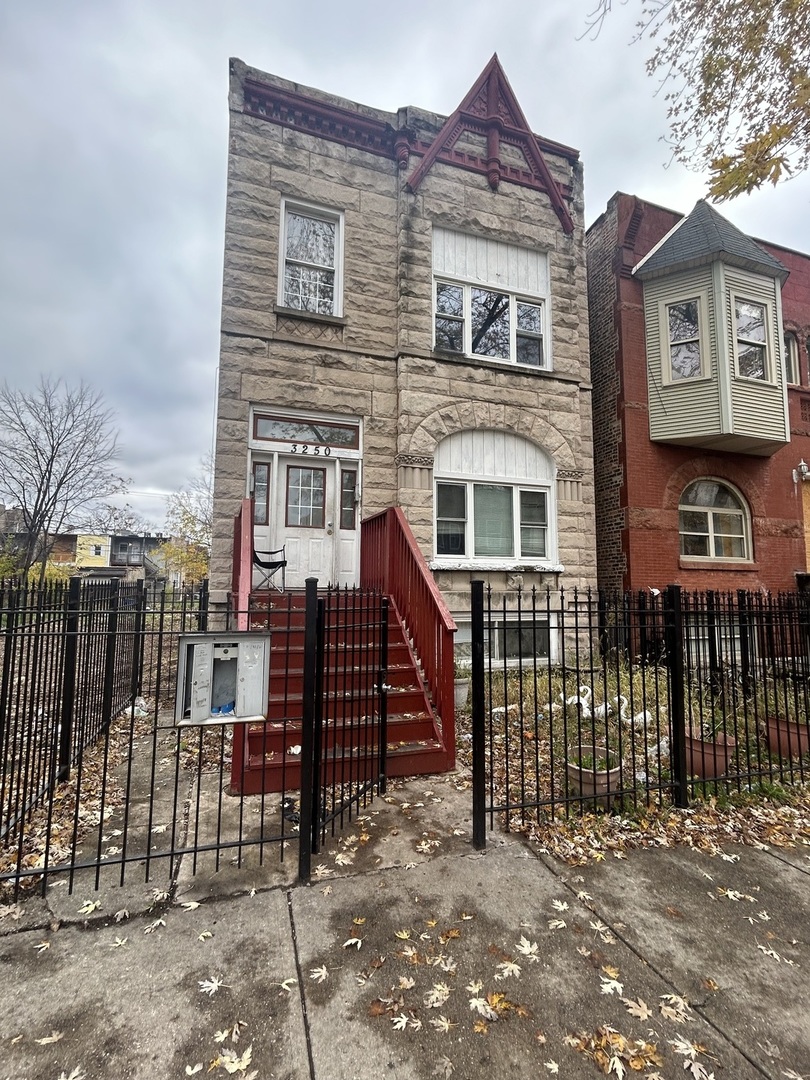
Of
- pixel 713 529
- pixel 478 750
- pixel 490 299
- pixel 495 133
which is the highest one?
pixel 495 133

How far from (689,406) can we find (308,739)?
422 inches

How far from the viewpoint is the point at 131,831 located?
12.6 ft

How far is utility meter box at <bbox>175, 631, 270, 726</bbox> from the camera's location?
3.28 meters

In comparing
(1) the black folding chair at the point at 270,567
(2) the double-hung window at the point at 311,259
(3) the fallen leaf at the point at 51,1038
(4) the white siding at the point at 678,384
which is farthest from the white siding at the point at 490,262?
(3) the fallen leaf at the point at 51,1038

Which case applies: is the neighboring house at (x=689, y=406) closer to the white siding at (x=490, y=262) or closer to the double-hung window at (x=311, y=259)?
the white siding at (x=490, y=262)

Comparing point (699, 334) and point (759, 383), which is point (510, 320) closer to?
point (699, 334)

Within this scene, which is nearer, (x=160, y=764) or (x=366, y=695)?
(x=366, y=695)

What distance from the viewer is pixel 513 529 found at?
9.37 meters

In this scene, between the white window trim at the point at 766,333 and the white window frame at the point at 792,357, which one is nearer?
the white window trim at the point at 766,333

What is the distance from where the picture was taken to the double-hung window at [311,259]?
28.0 feet

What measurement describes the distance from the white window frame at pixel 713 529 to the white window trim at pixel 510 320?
450 cm

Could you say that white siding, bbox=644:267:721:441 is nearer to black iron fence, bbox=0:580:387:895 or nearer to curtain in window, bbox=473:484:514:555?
curtain in window, bbox=473:484:514:555

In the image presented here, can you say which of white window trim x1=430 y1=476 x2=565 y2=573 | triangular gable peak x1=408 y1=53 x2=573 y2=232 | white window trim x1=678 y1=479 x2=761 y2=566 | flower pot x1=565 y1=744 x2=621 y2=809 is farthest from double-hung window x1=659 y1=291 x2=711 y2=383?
flower pot x1=565 y1=744 x2=621 y2=809

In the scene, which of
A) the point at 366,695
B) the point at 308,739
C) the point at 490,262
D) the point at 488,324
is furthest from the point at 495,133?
the point at 308,739
